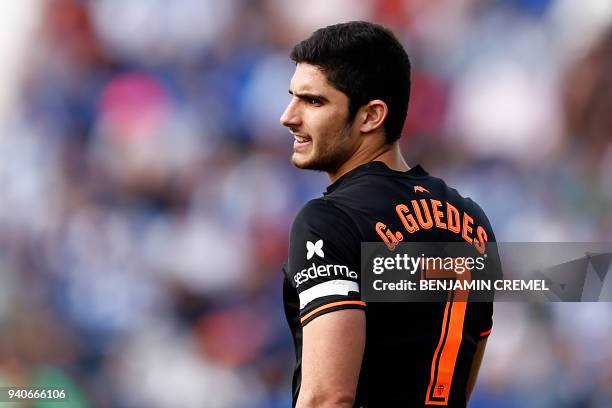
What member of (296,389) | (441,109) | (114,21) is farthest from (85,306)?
(296,389)

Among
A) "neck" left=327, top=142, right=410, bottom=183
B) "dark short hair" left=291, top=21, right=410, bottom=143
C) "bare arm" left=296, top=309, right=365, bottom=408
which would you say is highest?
"dark short hair" left=291, top=21, right=410, bottom=143

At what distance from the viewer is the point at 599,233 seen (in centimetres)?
516

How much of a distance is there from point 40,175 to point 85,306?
80 centimetres

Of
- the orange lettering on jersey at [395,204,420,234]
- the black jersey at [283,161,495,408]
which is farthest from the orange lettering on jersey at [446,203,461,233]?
the orange lettering on jersey at [395,204,420,234]

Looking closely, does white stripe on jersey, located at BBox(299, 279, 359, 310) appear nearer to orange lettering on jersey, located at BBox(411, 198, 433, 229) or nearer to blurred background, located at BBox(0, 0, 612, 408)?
orange lettering on jersey, located at BBox(411, 198, 433, 229)

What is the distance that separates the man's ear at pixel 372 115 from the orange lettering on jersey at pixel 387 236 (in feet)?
1.07

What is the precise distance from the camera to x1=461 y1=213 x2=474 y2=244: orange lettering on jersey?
91.3 inches

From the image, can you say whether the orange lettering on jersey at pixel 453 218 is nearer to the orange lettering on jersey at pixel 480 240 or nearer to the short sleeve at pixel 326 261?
the orange lettering on jersey at pixel 480 240

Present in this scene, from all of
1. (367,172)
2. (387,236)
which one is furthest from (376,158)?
(387,236)

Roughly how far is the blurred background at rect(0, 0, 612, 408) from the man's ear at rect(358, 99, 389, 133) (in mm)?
2783

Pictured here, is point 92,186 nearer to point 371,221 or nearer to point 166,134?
point 166,134

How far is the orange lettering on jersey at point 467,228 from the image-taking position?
91.3 inches

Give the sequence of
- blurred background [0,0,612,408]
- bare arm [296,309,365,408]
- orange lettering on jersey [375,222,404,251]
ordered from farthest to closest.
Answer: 1. blurred background [0,0,612,408]
2. orange lettering on jersey [375,222,404,251]
3. bare arm [296,309,365,408]

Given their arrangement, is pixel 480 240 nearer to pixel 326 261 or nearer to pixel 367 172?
pixel 367 172
